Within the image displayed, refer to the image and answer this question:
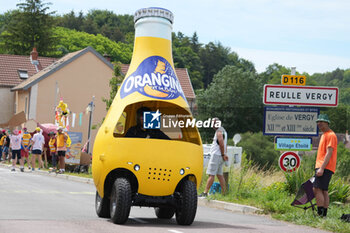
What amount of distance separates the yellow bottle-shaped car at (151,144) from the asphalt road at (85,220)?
339mm

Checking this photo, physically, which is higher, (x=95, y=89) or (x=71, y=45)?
(x=71, y=45)

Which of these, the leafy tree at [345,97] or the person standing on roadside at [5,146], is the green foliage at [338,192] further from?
the leafy tree at [345,97]

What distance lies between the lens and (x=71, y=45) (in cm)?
10294

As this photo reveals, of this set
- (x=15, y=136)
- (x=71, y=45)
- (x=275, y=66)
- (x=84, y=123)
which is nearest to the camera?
(x=15, y=136)


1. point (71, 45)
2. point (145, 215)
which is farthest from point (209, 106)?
point (145, 215)

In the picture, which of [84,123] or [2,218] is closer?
[2,218]

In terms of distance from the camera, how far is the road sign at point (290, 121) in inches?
558

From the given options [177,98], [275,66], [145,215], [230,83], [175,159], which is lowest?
[145,215]

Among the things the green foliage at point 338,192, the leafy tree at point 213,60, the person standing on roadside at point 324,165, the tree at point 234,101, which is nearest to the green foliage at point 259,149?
the tree at point 234,101

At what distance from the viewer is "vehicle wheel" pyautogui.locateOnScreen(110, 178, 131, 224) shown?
9.27m

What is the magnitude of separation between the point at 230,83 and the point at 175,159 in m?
87.7

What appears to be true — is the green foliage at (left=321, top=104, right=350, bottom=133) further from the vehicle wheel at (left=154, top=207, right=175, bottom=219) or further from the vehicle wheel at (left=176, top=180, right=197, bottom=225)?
the vehicle wheel at (left=176, top=180, right=197, bottom=225)

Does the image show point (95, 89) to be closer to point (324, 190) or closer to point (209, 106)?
point (209, 106)

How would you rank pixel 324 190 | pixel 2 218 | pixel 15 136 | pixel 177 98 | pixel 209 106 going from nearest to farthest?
1. pixel 2 218
2. pixel 177 98
3. pixel 324 190
4. pixel 15 136
5. pixel 209 106
